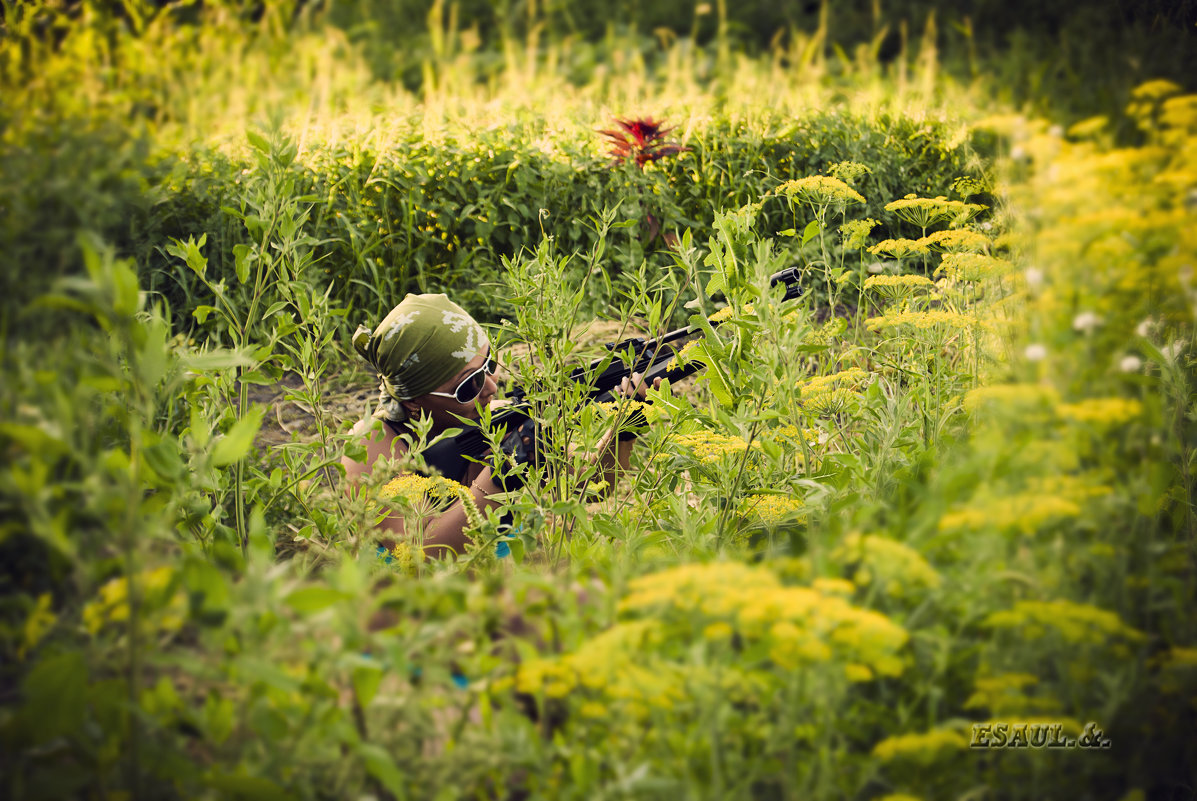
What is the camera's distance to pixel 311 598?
0.96 metres

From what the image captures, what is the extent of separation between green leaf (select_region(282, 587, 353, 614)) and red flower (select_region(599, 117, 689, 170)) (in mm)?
4006

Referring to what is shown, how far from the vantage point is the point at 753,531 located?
228 cm

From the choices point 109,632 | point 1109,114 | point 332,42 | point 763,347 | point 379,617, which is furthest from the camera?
point 332,42

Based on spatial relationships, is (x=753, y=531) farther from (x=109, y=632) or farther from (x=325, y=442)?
(x=109, y=632)

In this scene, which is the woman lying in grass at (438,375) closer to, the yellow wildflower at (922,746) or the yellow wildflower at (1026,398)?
the yellow wildflower at (1026,398)

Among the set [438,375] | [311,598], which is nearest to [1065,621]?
[311,598]

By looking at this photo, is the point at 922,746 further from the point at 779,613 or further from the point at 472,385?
the point at 472,385

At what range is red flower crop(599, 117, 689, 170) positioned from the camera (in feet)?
15.1

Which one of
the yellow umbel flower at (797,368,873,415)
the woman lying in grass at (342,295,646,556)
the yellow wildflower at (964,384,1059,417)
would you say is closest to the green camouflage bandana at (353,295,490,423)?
the woman lying in grass at (342,295,646,556)

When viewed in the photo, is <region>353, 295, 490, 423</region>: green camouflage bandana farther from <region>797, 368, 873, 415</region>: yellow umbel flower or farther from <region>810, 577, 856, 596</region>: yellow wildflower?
<region>810, 577, 856, 596</region>: yellow wildflower

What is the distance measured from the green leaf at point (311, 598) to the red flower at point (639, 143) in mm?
4006

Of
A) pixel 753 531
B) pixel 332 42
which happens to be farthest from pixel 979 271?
pixel 332 42

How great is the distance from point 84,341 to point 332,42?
8.04 meters

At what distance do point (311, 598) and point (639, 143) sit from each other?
4114mm
